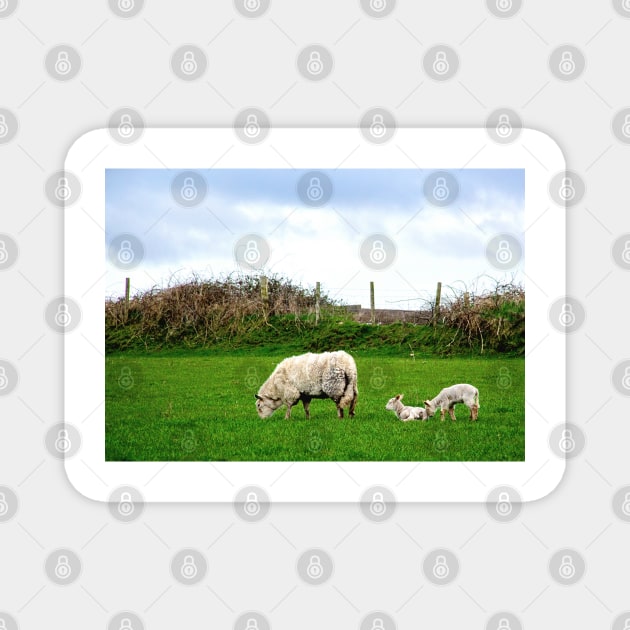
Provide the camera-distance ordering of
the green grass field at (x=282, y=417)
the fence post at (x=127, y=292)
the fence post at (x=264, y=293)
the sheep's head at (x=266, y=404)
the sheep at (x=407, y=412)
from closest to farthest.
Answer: the green grass field at (x=282, y=417), the fence post at (x=127, y=292), the sheep at (x=407, y=412), the sheep's head at (x=266, y=404), the fence post at (x=264, y=293)

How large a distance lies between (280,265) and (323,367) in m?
2.09

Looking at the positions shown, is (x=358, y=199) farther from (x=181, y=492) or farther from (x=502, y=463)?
(x=181, y=492)

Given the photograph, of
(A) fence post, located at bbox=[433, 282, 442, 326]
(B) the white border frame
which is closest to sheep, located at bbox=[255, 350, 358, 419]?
(A) fence post, located at bbox=[433, 282, 442, 326]

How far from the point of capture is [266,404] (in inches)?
467

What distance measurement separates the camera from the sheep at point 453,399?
1104 cm

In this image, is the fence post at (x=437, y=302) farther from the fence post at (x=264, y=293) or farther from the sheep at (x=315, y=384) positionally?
the fence post at (x=264, y=293)

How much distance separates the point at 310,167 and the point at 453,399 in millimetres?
5559

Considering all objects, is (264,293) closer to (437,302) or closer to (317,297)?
(317,297)

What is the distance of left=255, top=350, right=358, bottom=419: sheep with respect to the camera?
11797 millimetres

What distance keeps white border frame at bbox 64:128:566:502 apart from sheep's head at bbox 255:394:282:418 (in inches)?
179

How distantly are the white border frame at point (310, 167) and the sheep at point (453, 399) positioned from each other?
12.3ft

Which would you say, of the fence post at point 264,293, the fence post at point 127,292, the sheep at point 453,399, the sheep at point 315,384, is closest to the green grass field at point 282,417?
the sheep at point 453,399

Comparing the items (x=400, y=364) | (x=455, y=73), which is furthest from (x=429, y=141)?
(x=400, y=364)

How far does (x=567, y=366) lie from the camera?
7.12 m
